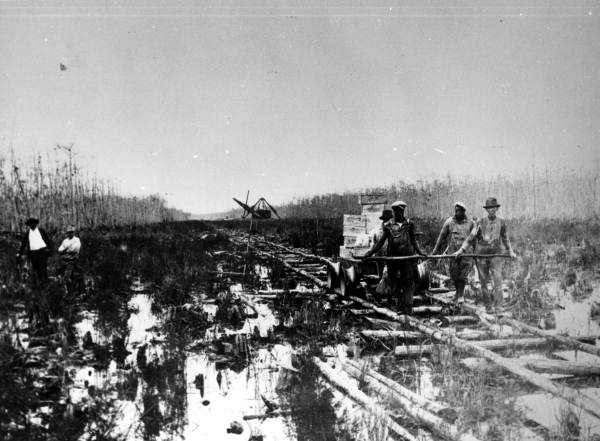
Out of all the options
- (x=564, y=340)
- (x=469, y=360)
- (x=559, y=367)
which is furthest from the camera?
(x=564, y=340)

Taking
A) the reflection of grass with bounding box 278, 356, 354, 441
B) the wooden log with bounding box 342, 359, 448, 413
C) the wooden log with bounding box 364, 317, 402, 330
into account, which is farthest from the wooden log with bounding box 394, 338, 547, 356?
the reflection of grass with bounding box 278, 356, 354, 441

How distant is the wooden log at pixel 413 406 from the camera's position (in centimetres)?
320

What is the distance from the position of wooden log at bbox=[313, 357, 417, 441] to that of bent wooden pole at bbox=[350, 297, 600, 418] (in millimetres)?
1360

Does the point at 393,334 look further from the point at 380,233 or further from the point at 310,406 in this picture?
the point at 380,233

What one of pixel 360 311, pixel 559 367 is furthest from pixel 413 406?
pixel 360 311

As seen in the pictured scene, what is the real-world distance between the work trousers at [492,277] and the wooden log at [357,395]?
12.4ft

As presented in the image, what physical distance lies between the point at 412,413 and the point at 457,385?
817mm

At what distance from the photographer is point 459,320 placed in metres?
6.62

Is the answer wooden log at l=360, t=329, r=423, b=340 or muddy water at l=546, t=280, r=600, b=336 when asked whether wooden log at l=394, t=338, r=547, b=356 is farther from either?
muddy water at l=546, t=280, r=600, b=336

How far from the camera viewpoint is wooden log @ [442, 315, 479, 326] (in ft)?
21.4

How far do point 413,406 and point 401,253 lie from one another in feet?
11.6

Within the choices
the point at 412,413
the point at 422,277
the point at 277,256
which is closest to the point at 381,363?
the point at 412,413

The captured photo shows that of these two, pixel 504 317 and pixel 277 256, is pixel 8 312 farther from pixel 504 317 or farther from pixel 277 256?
pixel 277 256

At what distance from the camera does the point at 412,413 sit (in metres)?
3.57
